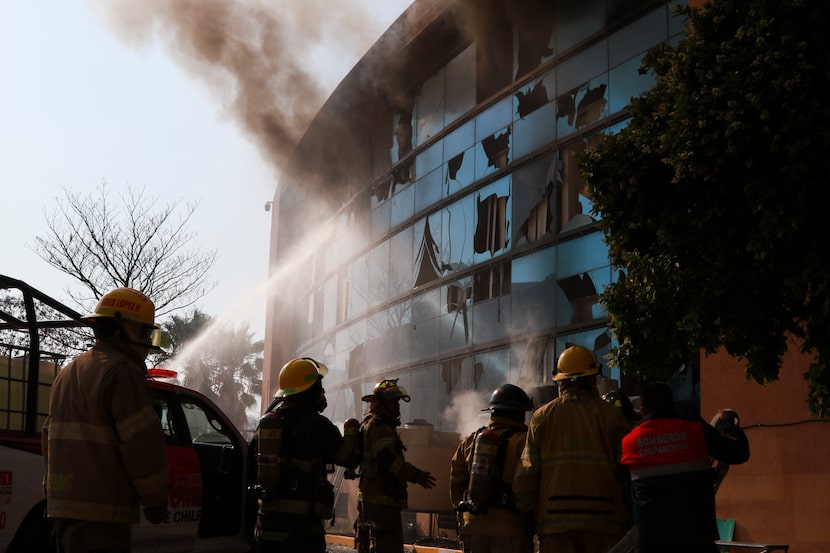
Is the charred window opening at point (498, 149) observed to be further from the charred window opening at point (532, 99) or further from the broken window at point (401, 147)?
the broken window at point (401, 147)

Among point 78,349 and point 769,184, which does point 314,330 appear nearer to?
point 78,349

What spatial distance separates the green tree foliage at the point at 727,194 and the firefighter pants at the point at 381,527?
7.49ft

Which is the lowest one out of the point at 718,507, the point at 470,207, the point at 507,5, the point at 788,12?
the point at 718,507

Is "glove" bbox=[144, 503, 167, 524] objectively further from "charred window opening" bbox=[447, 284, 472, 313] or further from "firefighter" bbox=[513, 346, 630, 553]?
"charred window opening" bbox=[447, 284, 472, 313]

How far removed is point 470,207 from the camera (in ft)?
67.3

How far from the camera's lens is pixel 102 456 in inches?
152

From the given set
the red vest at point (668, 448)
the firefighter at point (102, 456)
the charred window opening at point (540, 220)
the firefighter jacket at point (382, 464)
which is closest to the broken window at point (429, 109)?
the charred window opening at point (540, 220)

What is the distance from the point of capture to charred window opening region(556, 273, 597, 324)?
640 inches

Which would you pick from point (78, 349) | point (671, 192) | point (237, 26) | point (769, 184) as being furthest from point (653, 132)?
point (237, 26)

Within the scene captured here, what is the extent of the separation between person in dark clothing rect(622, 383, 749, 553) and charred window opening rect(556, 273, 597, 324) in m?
11.9

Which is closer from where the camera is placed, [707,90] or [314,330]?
[707,90]

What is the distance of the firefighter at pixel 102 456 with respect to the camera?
3805 millimetres

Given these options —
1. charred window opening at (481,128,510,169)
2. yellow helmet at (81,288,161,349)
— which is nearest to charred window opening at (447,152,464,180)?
charred window opening at (481,128,510,169)

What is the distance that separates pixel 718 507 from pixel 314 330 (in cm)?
2210
